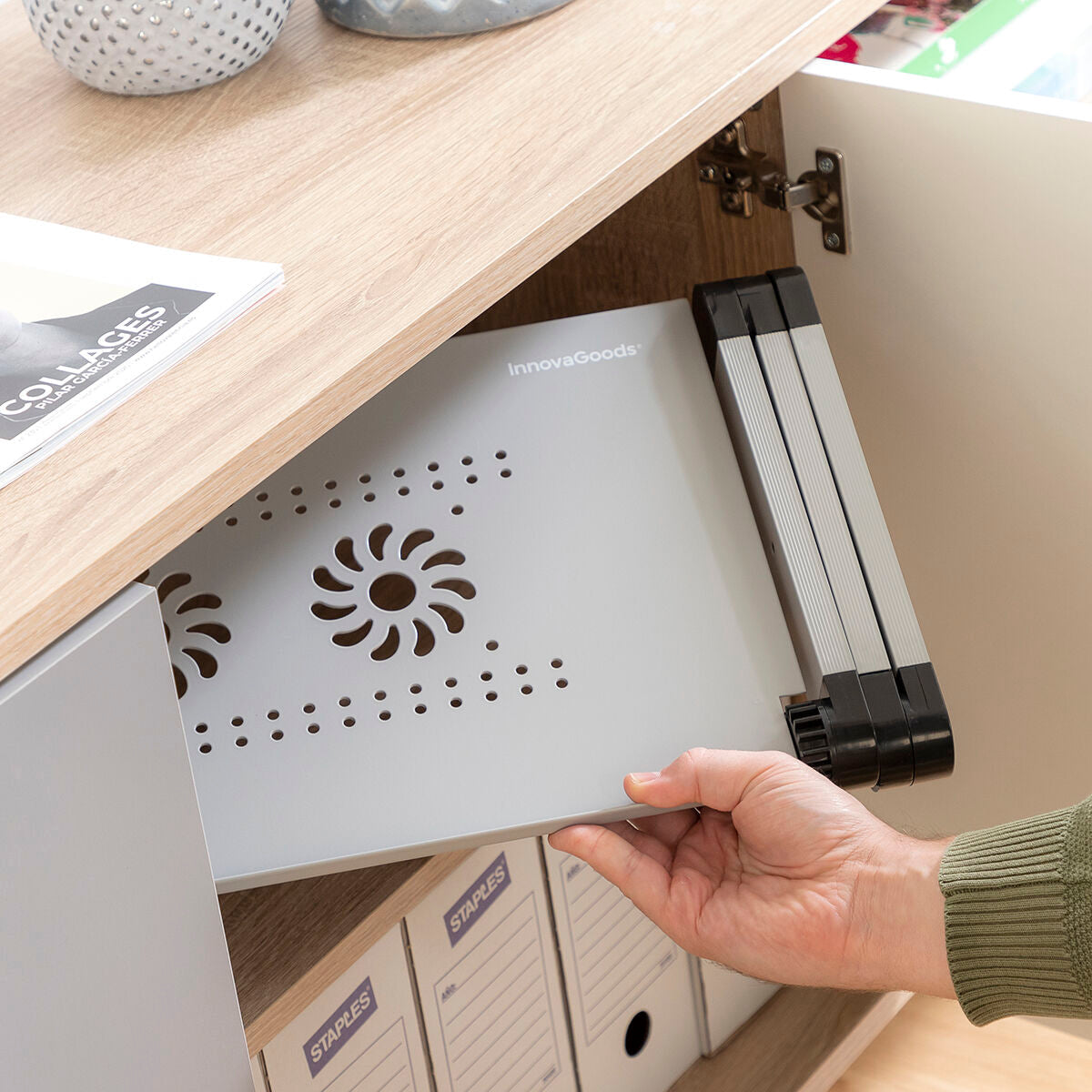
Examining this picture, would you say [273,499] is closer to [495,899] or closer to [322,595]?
[322,595]

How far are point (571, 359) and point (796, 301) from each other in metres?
0.12

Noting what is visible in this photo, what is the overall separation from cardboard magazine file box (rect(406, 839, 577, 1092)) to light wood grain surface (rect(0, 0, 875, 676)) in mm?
359

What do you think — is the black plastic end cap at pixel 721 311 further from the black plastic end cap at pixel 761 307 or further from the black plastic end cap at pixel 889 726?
the black plastic end cap at pixel 889 726

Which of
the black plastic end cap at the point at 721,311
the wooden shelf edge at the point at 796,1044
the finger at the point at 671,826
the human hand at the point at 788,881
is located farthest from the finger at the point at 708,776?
the wooden shelf edge at the point at 796,1044

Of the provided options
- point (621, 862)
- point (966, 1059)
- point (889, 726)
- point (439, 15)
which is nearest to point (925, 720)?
point (889, 726)

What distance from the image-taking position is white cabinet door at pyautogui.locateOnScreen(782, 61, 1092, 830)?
2.33 feet

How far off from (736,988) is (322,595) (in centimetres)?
57

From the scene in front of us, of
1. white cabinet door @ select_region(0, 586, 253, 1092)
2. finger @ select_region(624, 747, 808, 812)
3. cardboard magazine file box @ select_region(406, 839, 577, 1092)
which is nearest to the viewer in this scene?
white cabinet door @ select_region(0, 586, 253, 1092)

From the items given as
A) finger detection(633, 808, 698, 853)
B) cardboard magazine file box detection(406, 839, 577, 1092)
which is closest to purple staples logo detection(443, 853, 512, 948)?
cardboard magazine file box detection(406, 839, 577, 1092)

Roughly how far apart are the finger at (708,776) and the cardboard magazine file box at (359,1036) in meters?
0.25

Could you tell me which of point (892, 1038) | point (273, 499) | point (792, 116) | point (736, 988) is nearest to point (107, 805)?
point (273, 499)

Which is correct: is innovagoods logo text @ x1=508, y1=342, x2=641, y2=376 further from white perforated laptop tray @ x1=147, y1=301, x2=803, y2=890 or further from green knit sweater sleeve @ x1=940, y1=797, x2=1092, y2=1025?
green knit sweater sleeve @ x1=940, y1=797, x2=1092, y2=1025

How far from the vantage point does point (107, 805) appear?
16.5 inches

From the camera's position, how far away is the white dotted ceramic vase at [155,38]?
686mm
